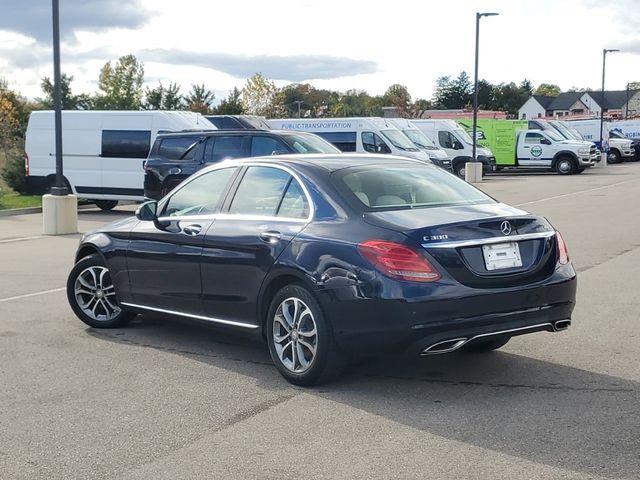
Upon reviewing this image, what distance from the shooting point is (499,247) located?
5.45 meters

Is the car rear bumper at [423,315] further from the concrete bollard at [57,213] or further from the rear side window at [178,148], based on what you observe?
the rear side window at [178,148]

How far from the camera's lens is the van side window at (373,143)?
28.3 m

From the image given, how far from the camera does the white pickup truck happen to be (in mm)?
38375

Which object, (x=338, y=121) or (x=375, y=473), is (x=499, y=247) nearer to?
(x=375, y=473)

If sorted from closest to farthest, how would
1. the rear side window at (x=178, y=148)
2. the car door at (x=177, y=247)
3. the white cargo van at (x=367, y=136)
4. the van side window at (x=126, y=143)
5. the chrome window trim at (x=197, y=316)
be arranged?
the chrome window trim at (x=197, y=316)
the car door at (x=177, y=247)
the rear side window at (x=178, y=148)
the van side window at (x=126, y=143)
the white cargo van at (x=367, y=136)

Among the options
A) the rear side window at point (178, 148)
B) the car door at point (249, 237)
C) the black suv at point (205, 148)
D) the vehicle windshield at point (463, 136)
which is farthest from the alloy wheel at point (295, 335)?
the vehicle windshield at point (463, 136)

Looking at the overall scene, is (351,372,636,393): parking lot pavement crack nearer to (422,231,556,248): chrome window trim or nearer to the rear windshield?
(422,231,556,248): chrome window trim

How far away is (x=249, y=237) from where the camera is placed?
6.08 m

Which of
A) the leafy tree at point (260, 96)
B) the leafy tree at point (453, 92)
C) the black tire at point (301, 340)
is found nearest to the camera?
the black tire at point (301, 340)

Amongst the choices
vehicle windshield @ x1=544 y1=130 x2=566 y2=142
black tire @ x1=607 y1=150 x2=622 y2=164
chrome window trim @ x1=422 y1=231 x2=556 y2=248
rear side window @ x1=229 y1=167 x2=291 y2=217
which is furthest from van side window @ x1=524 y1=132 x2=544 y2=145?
chrome window trim @ x1=422 y1=231 x2=556 y2=248

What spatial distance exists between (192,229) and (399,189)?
1.64m

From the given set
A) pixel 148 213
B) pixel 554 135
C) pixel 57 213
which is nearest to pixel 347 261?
pixel 148 213

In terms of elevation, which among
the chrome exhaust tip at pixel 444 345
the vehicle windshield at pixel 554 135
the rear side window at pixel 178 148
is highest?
the vehicle windshield at pixel 554 135

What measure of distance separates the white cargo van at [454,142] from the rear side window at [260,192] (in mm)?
29405
